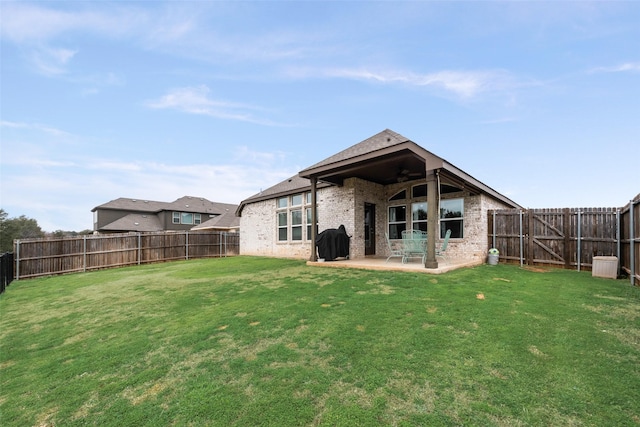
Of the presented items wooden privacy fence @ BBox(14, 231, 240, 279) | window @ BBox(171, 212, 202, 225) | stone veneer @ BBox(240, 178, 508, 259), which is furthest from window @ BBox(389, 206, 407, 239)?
window @ BBox(171, 212, 202, 225)

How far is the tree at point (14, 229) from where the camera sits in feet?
96.0

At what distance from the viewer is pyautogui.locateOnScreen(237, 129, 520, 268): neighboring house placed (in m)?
7.91

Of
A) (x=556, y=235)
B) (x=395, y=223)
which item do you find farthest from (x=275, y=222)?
(x=556, y=235)

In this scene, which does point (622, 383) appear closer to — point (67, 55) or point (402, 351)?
point (402, 351)

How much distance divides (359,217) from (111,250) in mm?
11865

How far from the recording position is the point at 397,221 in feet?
Result: 36.7

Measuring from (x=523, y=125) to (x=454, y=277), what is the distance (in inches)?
375

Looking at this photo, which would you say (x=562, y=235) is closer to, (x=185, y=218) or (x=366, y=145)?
(x=366, y=145)

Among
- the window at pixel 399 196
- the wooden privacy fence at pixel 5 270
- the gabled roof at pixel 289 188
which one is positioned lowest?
the wooden privacy fence at pixel 5 270

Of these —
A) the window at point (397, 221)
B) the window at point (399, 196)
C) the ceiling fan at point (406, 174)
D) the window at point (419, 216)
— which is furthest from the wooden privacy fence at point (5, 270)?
the window at point (419, 216)

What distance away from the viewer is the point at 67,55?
8398 mm

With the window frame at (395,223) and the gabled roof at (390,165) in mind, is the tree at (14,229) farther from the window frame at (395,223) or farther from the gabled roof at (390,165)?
the window frame at (395,223)

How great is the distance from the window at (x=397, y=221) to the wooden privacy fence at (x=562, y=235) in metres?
3.02

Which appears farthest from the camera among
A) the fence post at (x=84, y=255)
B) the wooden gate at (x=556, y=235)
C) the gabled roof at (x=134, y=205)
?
the gabled roof at (x=134, y=205)
